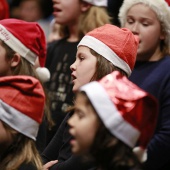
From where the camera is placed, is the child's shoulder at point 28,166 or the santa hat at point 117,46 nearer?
the child's shoulder at point 28,166

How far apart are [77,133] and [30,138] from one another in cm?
75

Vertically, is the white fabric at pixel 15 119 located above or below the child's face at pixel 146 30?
below

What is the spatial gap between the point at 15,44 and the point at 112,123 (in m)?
1.55

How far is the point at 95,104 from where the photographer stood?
8.76 feet

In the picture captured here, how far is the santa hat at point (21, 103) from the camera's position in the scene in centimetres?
325

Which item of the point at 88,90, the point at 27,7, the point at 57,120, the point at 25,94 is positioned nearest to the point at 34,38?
the point at 57,120

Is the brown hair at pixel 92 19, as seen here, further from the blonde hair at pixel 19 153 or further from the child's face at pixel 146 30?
the blonde hair at pixel 19 153

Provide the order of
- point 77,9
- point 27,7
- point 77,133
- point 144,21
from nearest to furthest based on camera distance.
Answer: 1. point 77,133
2. point 144,21
3. point 77,9
4. point 27,7

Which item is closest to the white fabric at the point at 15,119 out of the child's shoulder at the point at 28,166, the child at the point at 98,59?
the child's shoulder at the point at 28,166

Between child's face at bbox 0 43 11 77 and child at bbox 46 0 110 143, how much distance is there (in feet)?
1.74

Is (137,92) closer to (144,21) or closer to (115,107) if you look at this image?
(115,107)

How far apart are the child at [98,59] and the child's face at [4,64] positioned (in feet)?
1.99

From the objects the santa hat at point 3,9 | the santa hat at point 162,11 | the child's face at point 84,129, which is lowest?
the santa hat at point 3,9

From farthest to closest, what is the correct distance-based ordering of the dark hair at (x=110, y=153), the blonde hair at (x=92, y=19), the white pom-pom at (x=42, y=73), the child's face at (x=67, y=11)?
the child's face at (x=67, y=11) < the blonde hair at (x=92, y=19) < the white pom-pom at (x=42, y=73) < the dark hair at (x=110, y=153)
